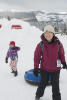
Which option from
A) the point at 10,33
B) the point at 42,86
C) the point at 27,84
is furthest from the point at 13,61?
the point at 10,33

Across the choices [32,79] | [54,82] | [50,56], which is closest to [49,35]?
[50,56]

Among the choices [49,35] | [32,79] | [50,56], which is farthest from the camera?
[32,79]

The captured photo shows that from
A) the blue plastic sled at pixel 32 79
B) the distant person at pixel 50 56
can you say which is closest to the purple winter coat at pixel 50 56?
the distant person at pixel 50 56

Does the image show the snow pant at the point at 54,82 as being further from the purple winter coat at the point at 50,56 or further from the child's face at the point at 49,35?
the child's face at the point at 49,35

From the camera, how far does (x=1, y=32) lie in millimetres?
19156

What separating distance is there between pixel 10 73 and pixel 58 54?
12.0 feet

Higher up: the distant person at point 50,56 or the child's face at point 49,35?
the child's face at point 49,35

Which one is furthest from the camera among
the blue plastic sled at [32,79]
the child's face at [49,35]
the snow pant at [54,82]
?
the blue plastic sled at [32,79]

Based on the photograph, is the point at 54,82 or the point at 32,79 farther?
the point at 32,79

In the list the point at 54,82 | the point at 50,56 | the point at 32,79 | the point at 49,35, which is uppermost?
the point at 49,35

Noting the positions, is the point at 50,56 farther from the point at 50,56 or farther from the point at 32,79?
the point at 32,79

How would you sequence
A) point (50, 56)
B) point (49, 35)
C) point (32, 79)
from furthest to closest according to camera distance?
1. point (32, 79)
2. point (50, 56)
3. point (49, 35)

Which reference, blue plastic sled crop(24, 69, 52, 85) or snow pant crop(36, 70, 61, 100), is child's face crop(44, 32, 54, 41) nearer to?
snow pant crop(36, 70, 61, 100)

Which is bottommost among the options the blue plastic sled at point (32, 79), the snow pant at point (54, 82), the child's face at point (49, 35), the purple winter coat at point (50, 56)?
the blue plastic sled at point (32, 79)
